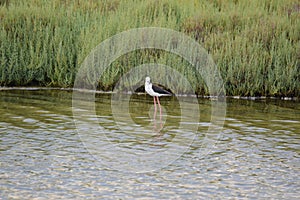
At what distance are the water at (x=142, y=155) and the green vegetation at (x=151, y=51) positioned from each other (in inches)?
63.0

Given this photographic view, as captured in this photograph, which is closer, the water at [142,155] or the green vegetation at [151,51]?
the water at [142,155]

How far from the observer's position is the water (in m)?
5.29

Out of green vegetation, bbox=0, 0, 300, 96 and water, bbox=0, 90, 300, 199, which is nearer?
water, bbox=0, 90, 300, 199

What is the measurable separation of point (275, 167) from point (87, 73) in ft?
19.3

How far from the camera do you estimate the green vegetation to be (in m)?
11.4

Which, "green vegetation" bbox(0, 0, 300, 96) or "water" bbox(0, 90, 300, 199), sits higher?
"green vegetation" bbox(0, 0, 300, 96)

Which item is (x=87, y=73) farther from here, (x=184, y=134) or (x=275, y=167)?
(x=275, y=167)

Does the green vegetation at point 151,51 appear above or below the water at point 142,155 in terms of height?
above

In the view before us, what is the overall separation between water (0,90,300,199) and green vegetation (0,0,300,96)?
1600 mm

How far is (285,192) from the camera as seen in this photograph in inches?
209

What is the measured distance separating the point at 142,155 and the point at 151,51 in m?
5.70

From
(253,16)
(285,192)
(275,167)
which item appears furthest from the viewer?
(253,16)

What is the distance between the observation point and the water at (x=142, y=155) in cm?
529

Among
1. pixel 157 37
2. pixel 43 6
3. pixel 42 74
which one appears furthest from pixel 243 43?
pixel 43 6
